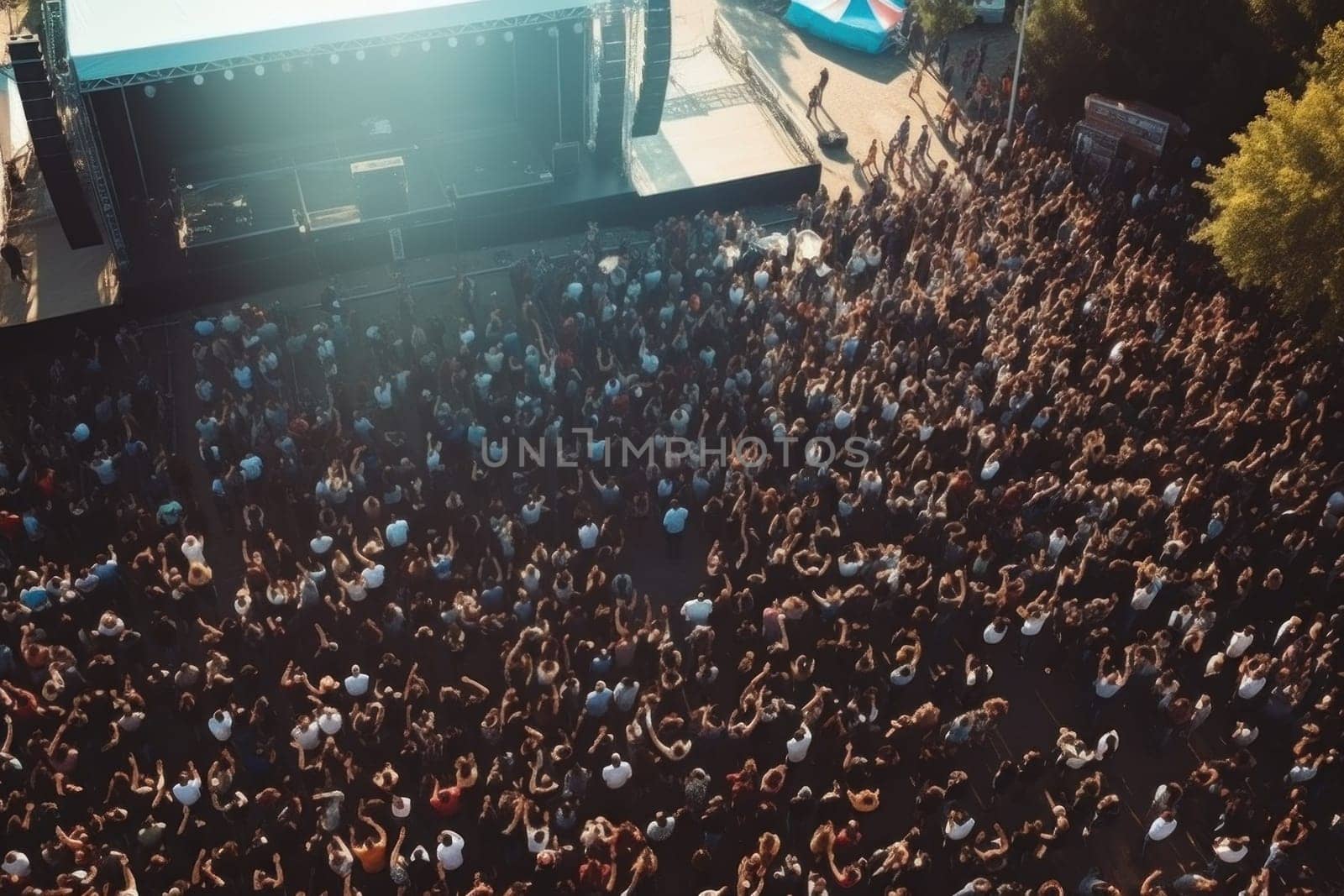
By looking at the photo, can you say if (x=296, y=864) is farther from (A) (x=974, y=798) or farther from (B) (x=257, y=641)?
(A) (x=974, y=798)

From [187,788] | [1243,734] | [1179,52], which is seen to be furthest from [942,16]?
[187,788]

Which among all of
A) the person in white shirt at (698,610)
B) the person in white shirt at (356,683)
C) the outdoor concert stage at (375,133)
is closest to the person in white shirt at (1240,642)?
the person in white shirt at (698,610)

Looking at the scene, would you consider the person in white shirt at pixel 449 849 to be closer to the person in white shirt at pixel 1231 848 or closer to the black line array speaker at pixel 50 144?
the person in white shirt at pixel 1231 848

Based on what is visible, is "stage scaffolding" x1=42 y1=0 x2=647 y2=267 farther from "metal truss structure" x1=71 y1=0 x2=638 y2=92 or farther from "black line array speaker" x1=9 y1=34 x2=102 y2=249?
"black line array speaker" x1=9 y1=34 x2=102 y2=249

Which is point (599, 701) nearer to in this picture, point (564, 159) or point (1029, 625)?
point (1029, 625)

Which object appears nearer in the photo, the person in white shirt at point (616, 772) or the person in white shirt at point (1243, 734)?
the person in white shirt at point (616, 772)

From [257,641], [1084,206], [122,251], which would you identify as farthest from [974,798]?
[122,251]

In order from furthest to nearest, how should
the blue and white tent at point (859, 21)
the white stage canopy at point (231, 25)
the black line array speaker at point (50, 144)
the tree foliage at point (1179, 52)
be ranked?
the blue and white tent at point (859, 21), the tree foliage at point (1179, 52), the white stage canopy at point (231, 25), the black line array speaker at point (50, 144)
